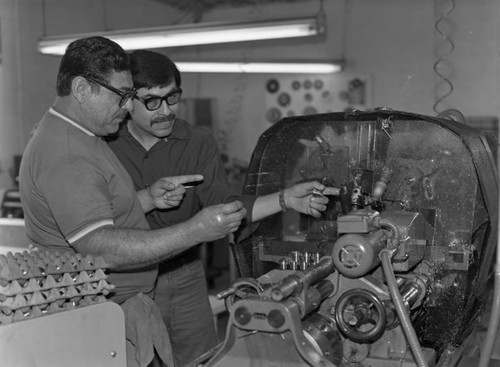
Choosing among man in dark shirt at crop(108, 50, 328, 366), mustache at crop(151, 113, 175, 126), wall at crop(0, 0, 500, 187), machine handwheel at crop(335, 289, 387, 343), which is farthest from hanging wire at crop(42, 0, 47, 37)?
machine handwheel at crop(335, 289, 387, 343)

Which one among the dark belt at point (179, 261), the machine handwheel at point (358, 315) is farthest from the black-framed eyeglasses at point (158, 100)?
the machine handwheel at point (358, 315)

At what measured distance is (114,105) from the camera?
5.20 feet

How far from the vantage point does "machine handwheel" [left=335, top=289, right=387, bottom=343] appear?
1.29 metres

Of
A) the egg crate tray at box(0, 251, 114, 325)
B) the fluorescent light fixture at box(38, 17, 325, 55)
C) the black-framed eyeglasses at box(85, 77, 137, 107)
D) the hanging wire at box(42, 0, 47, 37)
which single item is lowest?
the egg crate tray at box(0, 251, 114, 325)

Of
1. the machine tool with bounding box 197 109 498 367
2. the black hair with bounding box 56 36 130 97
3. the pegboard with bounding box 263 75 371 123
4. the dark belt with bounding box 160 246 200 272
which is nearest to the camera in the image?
the machine tool with bounding box 197 109 498 367

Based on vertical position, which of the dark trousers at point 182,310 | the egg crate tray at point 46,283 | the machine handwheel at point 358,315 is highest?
the egg crate tray at point 46,283

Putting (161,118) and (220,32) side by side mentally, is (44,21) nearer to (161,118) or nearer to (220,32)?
(220,32)

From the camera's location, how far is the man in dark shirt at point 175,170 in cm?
200

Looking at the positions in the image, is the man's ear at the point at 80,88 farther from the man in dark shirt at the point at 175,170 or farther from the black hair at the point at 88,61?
the man in dark shirt at the point at 175,170

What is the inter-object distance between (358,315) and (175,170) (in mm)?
991

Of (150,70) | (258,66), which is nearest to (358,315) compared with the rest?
(150,70)

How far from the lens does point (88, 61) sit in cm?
153

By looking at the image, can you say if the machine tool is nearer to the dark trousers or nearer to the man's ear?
the dark trousers

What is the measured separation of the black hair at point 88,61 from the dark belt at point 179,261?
72cm
